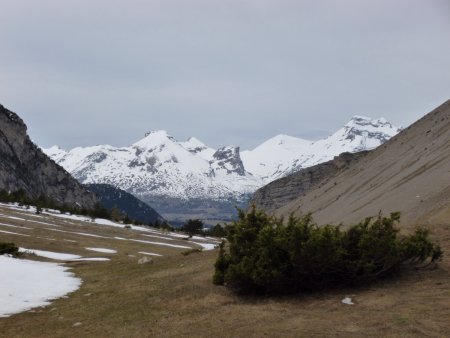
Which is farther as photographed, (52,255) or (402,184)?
(52,255)


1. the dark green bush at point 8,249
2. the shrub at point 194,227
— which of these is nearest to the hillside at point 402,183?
the dark green bush at point 8,249

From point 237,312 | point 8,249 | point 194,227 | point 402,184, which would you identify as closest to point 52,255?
point 8,249

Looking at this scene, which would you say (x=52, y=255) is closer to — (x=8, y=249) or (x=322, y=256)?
(x=8, y=249)

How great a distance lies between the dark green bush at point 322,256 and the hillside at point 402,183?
6748 mm

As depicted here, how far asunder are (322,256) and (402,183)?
2267 cm

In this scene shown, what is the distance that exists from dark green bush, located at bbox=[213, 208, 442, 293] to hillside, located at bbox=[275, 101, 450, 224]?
6748 mm

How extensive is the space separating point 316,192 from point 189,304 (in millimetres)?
45459

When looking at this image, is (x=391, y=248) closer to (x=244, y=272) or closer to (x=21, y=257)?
(x=244, y=272)

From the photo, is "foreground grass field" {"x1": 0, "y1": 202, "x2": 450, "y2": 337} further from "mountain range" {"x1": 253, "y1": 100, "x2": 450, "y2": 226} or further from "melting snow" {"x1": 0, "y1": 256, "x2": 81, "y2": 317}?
"mountain range" {"x1": 253, "y1": 100, "x2": 450, "y2": 226}

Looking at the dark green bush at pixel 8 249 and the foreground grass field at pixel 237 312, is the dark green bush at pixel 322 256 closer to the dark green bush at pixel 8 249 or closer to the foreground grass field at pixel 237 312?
the foreground grass field at pixel 237 312

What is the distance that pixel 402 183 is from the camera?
35.9m

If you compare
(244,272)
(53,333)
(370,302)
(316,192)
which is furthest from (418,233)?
(316,192)

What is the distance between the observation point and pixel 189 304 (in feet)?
57.5

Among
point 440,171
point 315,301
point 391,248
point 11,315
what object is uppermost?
point 440,171
